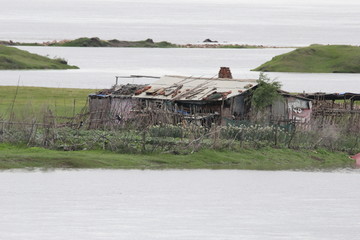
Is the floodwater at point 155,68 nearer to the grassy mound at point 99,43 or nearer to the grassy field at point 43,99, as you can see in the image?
the grassy mound at point 99,43

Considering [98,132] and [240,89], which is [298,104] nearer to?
[240,89]

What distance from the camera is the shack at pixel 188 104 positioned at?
3775cm

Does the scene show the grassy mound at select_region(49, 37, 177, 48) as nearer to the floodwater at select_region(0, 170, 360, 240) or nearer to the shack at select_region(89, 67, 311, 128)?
the shack at select_region(89, 67, 311, 128)

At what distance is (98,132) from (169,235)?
1147 cm

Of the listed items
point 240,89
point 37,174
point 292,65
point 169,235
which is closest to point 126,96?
point 240,89

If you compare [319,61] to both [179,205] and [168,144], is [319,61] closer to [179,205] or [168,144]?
[168,144]

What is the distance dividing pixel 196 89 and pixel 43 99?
42.1 feet

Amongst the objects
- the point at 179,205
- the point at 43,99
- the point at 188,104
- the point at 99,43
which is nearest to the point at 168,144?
the point at 188,104

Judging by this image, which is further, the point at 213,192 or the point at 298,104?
the point at 298,104

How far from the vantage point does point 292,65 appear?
10475 centimetres

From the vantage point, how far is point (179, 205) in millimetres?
28469

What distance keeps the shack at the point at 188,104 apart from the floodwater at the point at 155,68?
90.1 ft

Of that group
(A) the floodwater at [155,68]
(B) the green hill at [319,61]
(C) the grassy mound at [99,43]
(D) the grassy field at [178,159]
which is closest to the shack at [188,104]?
(D) the grassy field at [178,159]

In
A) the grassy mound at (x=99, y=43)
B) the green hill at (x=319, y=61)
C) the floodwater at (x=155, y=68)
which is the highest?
the green hill at (x=319, y=61)
